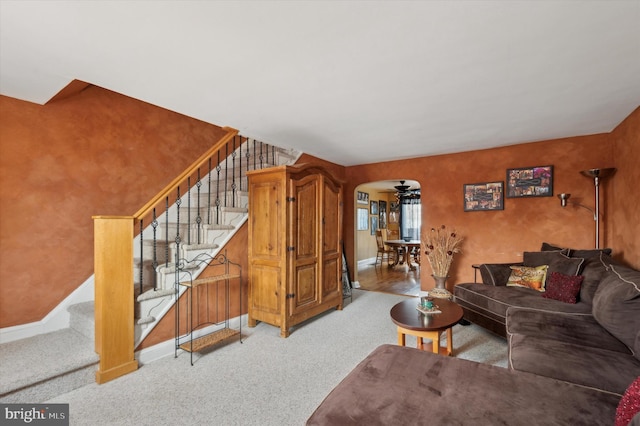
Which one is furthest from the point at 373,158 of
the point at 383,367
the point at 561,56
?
the point at 383,367

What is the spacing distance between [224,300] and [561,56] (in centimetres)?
382

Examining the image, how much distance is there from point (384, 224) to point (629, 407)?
8902mm

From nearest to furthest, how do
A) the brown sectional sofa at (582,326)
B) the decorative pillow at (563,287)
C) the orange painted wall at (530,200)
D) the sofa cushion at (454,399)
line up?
the sofa cushion at (454,399)
the brown sectional sofa at (582,326)
the decorative pillow at (563,287)
the orange painted wall at (530,200)

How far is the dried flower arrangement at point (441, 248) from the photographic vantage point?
4430 mm

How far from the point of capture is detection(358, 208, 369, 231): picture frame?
8537 millimetres

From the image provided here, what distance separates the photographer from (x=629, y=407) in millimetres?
996

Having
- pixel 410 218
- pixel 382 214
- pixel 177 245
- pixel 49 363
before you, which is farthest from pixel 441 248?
pixel 410 218

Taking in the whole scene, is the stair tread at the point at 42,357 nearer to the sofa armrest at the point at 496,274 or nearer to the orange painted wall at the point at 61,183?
the orange painted wall at the point at 61,183

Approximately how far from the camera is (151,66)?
2.12m

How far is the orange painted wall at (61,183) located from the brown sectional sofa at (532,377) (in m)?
3.19

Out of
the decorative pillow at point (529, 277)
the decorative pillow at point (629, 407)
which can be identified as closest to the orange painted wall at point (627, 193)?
the decorative pillow at point (529, 277)

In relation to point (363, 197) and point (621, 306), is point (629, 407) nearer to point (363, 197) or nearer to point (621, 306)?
point (621, 306)

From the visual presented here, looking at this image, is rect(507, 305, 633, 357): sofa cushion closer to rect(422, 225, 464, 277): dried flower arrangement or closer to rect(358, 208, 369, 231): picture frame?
rect(422, 225, 464, 277): dried flower arrangement

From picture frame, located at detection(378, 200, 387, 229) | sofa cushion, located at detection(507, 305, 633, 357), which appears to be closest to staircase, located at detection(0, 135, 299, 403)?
sofa cushion, located at detection(507, 305, 633, 357)
